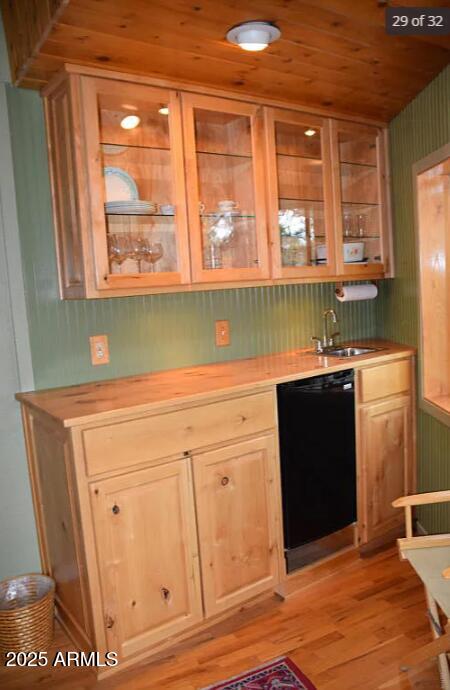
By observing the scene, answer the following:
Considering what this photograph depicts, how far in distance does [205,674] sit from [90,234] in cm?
167

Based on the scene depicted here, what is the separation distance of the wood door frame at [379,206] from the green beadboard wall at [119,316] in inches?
12.2

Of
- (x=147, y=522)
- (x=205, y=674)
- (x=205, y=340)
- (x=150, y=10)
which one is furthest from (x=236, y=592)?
(x=150, y=10)

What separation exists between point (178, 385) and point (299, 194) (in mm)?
1153

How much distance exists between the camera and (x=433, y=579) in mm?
1651

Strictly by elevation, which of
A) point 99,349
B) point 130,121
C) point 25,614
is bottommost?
point 25,614

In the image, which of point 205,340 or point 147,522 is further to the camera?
point 205,340

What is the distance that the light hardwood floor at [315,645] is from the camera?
6.25ft

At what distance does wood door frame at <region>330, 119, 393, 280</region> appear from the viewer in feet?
9.01

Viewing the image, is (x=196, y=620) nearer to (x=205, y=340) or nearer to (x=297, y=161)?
(x=205, y=340)

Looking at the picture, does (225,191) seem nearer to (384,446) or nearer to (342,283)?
(342,283)

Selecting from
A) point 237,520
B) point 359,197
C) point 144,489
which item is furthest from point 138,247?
point 359,197

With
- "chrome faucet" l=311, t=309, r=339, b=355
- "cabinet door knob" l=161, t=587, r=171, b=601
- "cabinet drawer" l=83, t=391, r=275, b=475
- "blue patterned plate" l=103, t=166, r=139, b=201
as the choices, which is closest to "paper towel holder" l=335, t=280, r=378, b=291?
"chrome faucet" l=311, t=309, r=339, b=355

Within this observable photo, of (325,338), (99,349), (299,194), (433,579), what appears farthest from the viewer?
(325,338)

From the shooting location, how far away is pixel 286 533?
2379 mm
